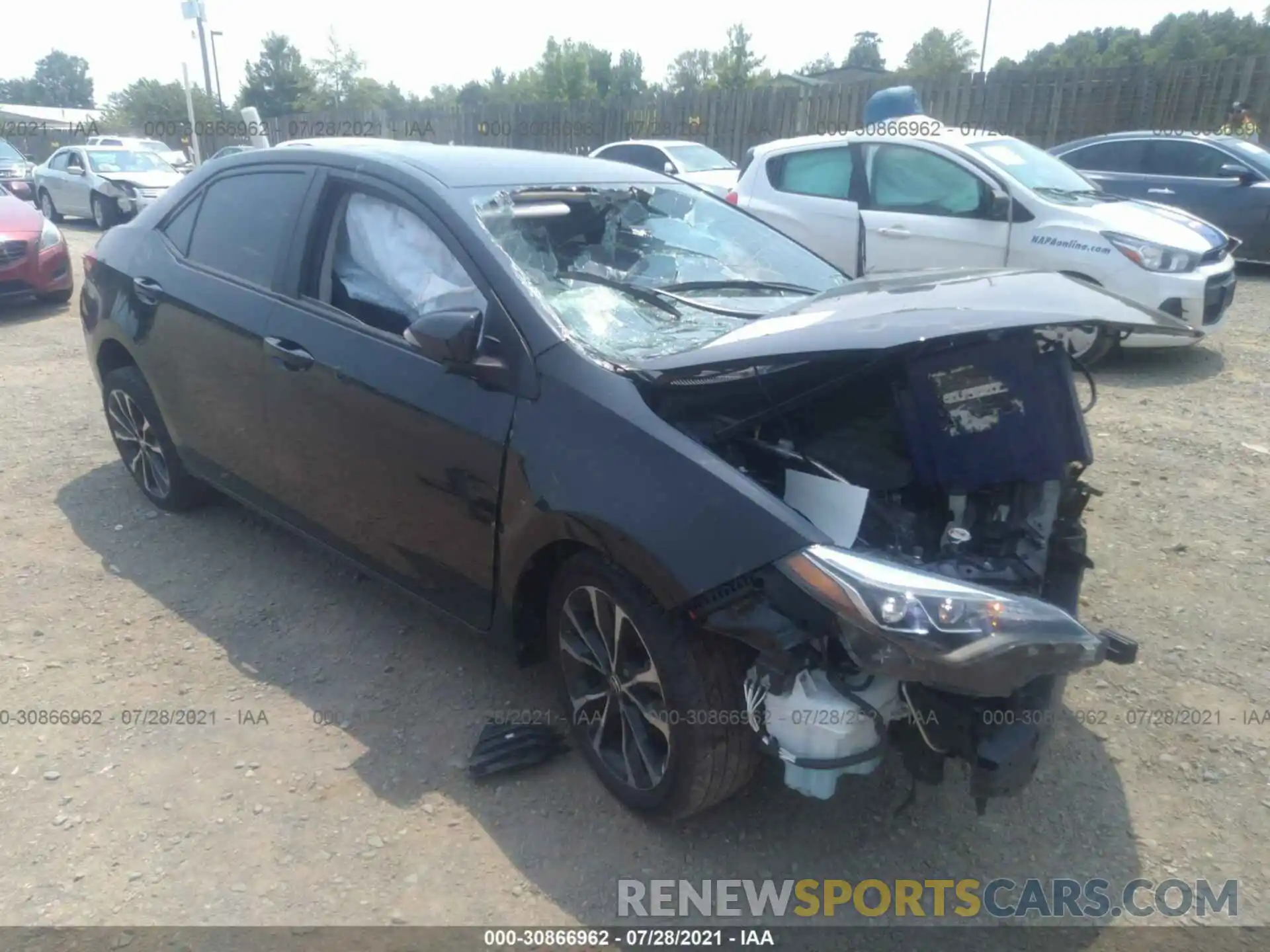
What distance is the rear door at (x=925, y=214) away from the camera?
7270 millimetres

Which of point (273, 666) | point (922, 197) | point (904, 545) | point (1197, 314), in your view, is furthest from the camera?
point (922, 197)

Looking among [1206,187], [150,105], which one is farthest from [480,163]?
[150,105]

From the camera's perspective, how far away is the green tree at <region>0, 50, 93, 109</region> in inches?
3875

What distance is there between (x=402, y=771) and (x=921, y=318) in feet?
6.62

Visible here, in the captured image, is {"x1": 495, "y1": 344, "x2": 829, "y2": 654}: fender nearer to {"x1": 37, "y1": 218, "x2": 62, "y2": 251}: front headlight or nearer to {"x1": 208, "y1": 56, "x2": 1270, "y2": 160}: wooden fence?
{"x1": 37, "y1": 218, "x2": 62, "y2": 251}: front headlight

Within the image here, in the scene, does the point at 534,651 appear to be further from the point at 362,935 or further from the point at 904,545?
the point at 904,545

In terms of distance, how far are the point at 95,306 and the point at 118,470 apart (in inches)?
40.9

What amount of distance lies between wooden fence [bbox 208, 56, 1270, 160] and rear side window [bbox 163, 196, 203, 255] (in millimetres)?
7892

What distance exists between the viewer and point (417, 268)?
3170mm

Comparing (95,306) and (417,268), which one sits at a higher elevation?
(417,268)

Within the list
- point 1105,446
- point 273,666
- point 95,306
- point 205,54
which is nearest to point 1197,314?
point 1105,446

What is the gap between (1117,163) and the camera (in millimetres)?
11031

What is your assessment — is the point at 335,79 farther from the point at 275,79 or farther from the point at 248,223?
the point at 248,223
